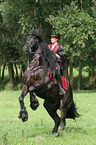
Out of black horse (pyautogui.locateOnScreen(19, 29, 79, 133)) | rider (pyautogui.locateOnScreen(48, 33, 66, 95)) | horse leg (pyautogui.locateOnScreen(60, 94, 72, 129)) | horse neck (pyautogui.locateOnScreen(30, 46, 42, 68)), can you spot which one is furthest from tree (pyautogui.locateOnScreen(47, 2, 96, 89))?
horse neck (pyautogui.locateOnScreen(30, 46, 42, 68))

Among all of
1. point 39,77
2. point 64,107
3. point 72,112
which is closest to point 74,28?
point 72,112

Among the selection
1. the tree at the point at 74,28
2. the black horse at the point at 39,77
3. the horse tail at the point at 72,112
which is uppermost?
the tree at the point at 74,28

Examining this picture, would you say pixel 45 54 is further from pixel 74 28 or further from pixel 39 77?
pixel 74 28

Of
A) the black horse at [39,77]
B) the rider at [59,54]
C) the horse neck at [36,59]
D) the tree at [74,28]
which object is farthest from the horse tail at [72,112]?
the tree at [74,28]

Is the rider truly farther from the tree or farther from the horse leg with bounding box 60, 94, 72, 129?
the tree

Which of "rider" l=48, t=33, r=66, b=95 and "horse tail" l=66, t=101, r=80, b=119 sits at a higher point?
"rider" l=48, t=33, r=66, b=95

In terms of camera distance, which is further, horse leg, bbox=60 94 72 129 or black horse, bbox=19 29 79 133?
horse leg, bbox=60 94 72 129

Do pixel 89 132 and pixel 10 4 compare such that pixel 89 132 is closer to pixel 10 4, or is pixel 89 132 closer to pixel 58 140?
pixel 58 140

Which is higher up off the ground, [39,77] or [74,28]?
[74,28]

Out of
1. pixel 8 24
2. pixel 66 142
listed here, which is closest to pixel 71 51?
pixel 8 24

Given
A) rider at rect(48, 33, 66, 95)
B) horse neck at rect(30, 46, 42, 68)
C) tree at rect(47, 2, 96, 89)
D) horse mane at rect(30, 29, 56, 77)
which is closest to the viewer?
horse neck at rect(30, 46, 42, 68)

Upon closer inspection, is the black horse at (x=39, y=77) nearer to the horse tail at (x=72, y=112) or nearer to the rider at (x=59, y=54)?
the rider at (x=59, y=54)

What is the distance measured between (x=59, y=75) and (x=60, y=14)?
1919cm

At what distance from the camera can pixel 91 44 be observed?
2961 cm
